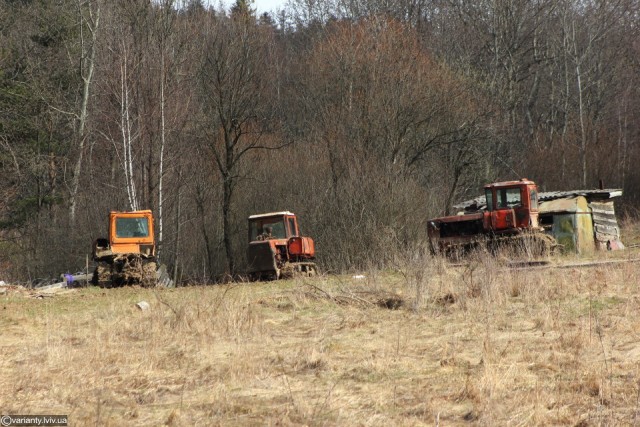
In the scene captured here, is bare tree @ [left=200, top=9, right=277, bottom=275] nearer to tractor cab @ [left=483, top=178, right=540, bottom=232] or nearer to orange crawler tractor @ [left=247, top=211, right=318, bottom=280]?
orange crawler tractor @ [left=247, top=211, right=318, bottom=280]

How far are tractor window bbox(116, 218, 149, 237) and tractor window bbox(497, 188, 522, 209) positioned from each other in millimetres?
10090

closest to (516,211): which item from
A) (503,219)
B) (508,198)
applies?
(503,219)

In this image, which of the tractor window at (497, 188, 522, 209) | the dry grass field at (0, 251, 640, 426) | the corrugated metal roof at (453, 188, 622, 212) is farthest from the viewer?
the corrugated metal roof at (453, 188, 622, 212)

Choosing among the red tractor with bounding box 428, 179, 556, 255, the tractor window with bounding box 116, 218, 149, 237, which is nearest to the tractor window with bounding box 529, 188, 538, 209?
the red tractor with bounding box 428, 179, 556, 255

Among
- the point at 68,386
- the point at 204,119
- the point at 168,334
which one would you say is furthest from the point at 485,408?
the point at 204,119

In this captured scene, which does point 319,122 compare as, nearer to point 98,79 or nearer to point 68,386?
point 98,79

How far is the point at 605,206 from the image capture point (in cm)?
2861

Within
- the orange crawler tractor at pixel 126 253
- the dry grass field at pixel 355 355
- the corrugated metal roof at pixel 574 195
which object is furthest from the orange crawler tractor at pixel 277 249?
the dry grass field at pixel 355 355

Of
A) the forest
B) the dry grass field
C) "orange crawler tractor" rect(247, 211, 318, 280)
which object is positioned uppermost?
the forest

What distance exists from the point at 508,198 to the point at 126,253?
1087 cm

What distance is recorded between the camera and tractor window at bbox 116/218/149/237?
935 inches

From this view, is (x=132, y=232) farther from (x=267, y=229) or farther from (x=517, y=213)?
(x=517, y=213)

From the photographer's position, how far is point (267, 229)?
25.0m

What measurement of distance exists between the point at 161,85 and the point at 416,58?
31.1 feet
